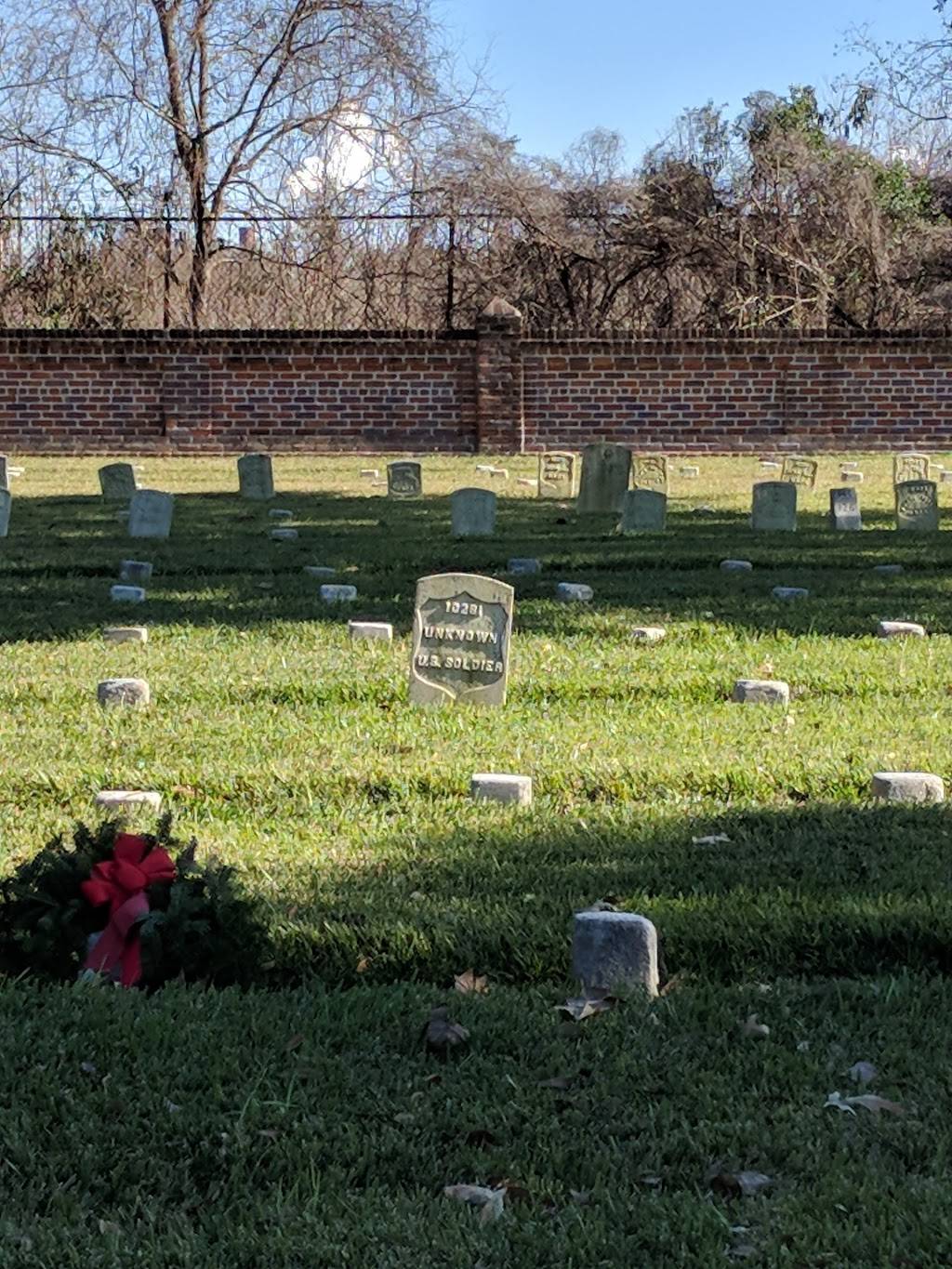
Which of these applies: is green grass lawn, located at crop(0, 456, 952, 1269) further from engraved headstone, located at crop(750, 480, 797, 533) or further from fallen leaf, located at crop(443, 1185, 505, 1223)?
engraved headstone, located at crop(750, 480, 797, 533)

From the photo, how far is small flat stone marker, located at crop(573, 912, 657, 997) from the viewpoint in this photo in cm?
357

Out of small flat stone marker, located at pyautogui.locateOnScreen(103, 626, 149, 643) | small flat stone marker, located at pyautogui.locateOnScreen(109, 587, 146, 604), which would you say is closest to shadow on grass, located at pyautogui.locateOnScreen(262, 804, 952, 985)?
small flat stone marker, located at pyautogui.locateOnScreen(103, 626, 149, 643)

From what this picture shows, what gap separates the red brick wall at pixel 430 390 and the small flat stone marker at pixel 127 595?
1318cm

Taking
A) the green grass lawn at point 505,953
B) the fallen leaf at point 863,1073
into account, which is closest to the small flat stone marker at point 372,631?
the green grass lawn at point 505,953

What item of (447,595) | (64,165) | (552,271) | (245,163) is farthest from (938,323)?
(447,595)

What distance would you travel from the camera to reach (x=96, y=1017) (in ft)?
11.0

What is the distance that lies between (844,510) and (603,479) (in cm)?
234

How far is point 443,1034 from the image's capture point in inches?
131

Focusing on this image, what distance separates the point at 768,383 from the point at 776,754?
1774 centimetres

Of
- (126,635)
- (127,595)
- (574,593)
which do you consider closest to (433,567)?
(574,593)

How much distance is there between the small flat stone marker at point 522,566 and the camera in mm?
10305

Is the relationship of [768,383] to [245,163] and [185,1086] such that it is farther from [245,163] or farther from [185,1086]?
[185,1086]

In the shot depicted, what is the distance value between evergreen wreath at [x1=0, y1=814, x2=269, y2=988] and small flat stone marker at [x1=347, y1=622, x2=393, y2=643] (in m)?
4.06

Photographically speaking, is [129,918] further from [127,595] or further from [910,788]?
[127,595]
